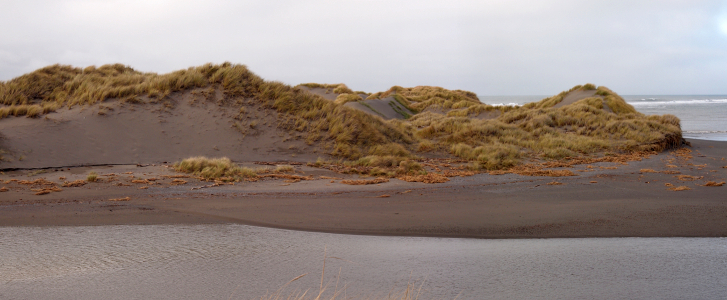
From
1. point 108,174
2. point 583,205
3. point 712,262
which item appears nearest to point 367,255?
point 712,262

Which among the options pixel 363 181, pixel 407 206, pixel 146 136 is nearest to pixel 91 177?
pixel 146 136

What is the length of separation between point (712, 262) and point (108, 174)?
8.82m

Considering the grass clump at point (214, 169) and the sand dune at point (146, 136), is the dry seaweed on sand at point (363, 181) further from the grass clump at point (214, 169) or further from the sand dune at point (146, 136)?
the sand dune at point (146, 136)

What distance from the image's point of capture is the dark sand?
5676 millimetres

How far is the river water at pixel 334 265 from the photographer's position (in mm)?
3740

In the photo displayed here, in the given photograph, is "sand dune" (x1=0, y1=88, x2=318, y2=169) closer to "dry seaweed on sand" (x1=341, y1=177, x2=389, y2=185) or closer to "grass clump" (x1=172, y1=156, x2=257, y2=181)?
"grass clump" (x1=172, y1=156, x2=257, y2=181)

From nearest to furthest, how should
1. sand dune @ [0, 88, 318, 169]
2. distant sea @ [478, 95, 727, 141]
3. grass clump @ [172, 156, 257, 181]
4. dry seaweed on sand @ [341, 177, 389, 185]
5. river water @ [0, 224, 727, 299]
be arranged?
1. river water @ [0, 224, 727, 299]
2. dry seaweed on sand @ [341, 177, 389, 185]
3. grass clump @ [172, 156, 257, 181]
4. sand dune @ [0, 88, 318, 169]
5. distant sea @ [478, 95, 727, 141]

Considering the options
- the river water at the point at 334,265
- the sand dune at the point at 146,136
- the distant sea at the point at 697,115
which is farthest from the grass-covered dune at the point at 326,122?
the distant sea at the point at 697,115

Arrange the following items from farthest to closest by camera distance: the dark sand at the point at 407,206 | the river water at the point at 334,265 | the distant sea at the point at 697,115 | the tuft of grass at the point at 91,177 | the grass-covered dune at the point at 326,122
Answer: the distant sea at the point at 697,115, the grass-covered dune at the point at 326,122, the tuft of grass at the point at 91,177, the dark sand at the point at 407,206, the river water at the point at 334,265

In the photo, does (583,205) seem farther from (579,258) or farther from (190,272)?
(190,272)

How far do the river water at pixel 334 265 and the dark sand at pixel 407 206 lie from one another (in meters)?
0.34

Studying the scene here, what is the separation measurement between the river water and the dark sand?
336mm

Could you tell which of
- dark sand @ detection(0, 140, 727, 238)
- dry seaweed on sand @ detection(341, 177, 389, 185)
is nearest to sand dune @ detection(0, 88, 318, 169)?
dark sand @ detection(0, 140, 727, 238)

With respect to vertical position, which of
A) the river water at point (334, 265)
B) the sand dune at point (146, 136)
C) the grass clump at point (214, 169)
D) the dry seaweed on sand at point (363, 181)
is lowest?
the river water at point (334, 265)
